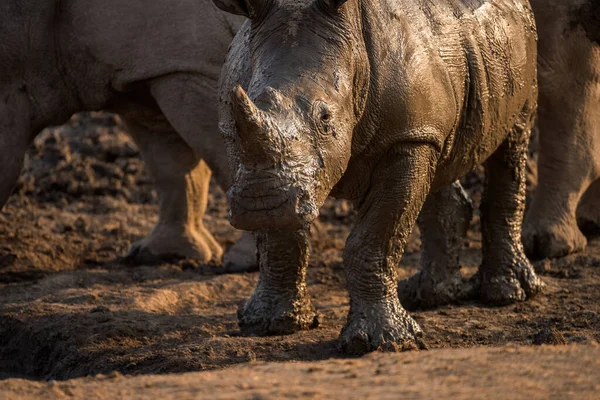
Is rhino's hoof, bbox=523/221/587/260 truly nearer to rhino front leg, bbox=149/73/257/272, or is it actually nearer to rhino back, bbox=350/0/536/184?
rhino back, bbox=350/0/536/184

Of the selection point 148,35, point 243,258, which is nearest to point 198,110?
point 148,35

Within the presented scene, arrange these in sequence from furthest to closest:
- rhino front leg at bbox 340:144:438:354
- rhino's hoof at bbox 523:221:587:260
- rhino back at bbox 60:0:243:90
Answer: rhino's hoof at bbox 523:221:587:260, rhino back at bbox 60:0:243:90, rhino front leg at bbox 340:144:438:354

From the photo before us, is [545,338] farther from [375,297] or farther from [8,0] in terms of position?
[8,0]

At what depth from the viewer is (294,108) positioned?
15.2ft

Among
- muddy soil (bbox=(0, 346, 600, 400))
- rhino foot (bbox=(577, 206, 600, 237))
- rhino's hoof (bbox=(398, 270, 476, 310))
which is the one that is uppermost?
rhino foot (bbox=(577, 206, 600, 237))

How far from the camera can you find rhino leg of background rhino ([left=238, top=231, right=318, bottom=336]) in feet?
19.0

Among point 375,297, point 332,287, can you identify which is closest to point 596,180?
point 332,287

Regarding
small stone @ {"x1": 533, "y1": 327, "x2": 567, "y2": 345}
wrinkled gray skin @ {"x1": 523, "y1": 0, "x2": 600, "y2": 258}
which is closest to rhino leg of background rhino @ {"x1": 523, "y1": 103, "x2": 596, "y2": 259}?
wrinkled gray skin @ {"x1": 523, "y1": 0, "x2": 600, "y2": 258}

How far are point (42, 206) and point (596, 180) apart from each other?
406 cm

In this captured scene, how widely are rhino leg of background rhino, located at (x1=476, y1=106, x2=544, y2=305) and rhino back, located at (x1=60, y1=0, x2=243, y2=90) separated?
1.64m

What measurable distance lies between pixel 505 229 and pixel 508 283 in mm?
287

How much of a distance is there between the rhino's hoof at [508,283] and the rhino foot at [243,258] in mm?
1454

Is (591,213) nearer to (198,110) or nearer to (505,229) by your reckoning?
(505,229)

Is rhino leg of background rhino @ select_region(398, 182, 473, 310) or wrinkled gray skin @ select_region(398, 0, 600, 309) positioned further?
wrinkled gray skin @ select_region(398, 0, 600, 309)
